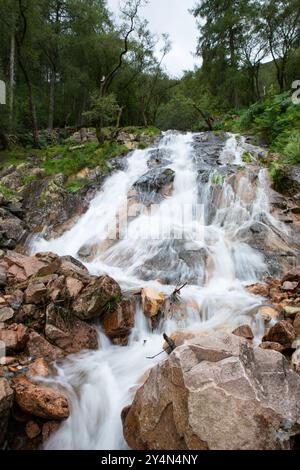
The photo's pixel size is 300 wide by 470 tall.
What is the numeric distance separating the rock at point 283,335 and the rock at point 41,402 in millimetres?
2634

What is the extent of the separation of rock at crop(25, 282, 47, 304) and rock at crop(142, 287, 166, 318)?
158 cm

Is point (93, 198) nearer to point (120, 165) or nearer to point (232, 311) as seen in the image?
point (120, 165)

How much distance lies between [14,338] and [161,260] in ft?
11.8

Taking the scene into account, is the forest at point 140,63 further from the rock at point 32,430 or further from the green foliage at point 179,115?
the rock at point 32,430

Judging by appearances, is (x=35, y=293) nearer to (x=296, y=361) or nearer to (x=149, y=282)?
(x=149, y=282)

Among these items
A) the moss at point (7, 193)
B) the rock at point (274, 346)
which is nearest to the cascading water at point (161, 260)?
the rock at point (274, 346)

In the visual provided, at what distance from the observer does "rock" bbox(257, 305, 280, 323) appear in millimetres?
4777

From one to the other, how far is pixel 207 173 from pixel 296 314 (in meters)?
6.43

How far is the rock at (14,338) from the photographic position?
389 centimetres

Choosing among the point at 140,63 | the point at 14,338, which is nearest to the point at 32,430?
the point at 14,338

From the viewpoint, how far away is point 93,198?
33.7 feet

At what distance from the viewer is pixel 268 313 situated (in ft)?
16.0

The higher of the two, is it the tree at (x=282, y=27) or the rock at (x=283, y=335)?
the tree at (x=282, y=27)
